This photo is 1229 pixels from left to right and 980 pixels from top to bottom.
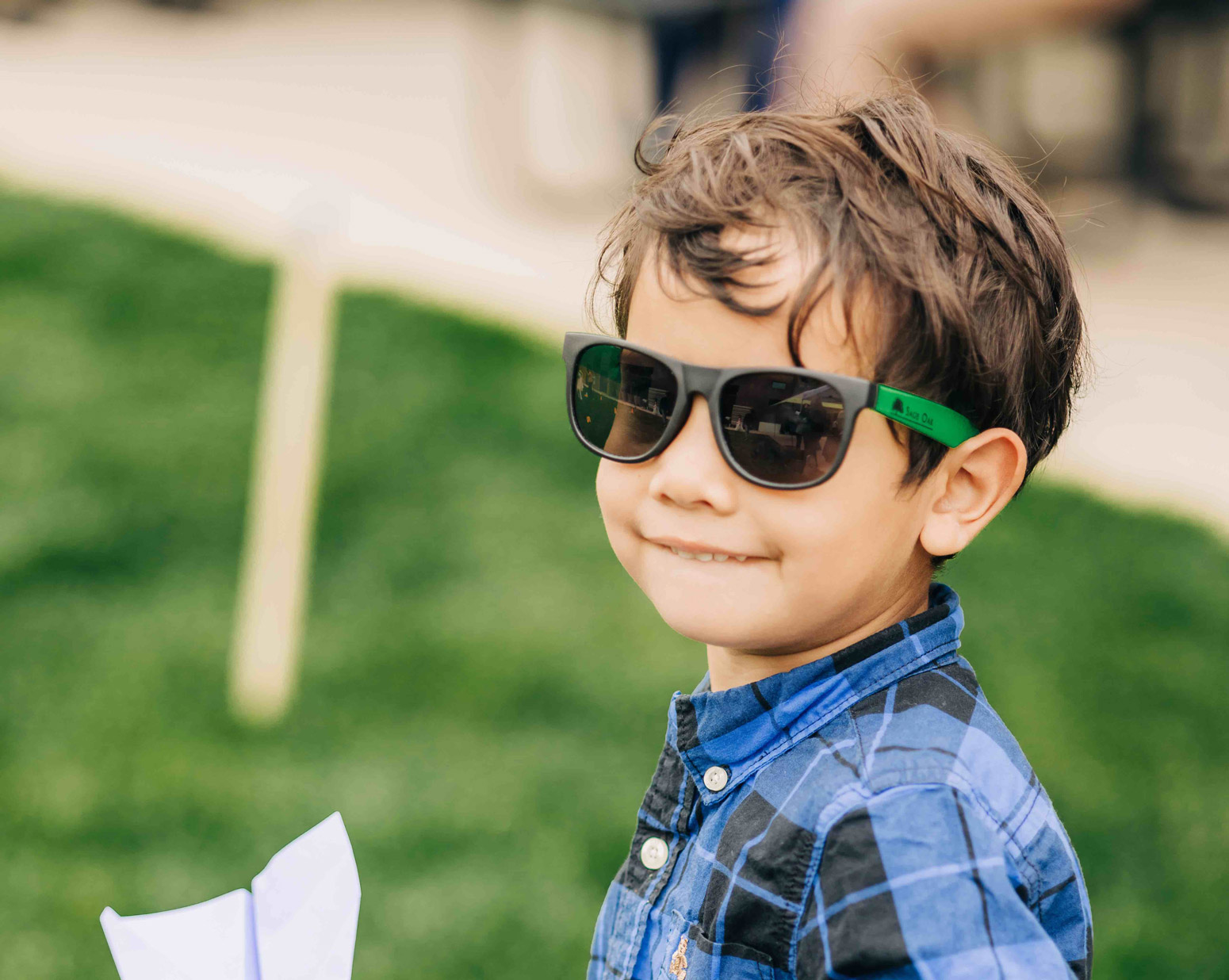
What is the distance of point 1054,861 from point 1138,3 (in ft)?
23.8

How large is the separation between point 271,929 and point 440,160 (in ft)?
23.0

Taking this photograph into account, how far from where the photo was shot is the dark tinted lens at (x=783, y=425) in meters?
1.21

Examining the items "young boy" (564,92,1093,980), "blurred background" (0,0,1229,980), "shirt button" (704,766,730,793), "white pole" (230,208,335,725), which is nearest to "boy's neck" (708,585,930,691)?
"young boy" (564,92,1093,980)

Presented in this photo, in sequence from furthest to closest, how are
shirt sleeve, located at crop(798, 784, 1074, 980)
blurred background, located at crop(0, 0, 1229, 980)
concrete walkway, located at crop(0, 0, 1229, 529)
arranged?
concrete walkway, located at crop(0, 0, 1229, 529) < blurred background, located at crop(0, 0, 1229, 980) < shirt sleeve, located at crop(798, 784, 1074, 980)

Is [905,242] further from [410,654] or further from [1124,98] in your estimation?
[1124,98]

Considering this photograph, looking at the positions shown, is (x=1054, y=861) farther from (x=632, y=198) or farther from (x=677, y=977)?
(x=632, y=198)

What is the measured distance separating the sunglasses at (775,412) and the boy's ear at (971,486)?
0.04 m

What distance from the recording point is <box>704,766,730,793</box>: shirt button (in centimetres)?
135

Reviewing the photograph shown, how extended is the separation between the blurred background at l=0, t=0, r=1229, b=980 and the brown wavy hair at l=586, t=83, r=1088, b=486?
39cm

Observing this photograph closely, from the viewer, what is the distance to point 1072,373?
5.03 ft

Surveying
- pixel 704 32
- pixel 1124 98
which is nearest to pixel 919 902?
pixel 704 32

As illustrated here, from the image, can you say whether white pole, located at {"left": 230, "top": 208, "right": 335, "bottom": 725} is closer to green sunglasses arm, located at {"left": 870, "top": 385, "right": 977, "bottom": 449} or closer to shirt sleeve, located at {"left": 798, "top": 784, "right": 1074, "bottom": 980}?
green sunglasses arm, located at {"left": 870, "top": 385, "right": 977, "bottom": 449}

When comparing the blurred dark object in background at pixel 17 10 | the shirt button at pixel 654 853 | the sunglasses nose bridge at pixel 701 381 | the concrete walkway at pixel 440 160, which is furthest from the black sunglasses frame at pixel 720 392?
the blurred dark object in background at pixel 17 10

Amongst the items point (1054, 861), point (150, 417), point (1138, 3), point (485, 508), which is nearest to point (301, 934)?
point (1054, 861)
